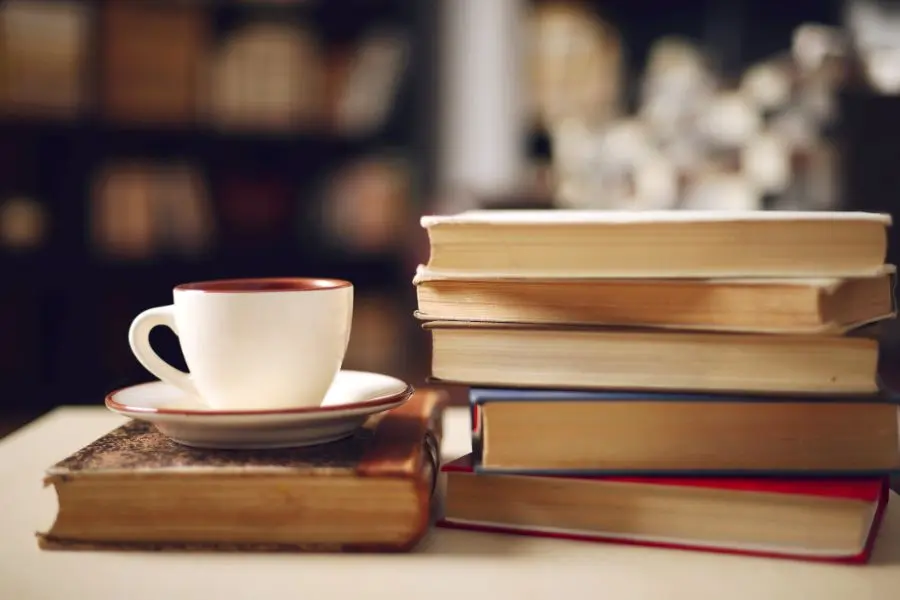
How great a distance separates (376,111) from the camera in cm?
262

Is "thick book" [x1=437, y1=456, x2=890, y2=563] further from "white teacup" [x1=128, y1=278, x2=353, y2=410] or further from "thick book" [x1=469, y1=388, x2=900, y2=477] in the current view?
"white teacup" [x1=128, y1=278, x2=353, y2=410]

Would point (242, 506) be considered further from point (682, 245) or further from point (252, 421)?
point (682, 245)

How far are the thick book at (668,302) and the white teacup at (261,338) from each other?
63 millimetres

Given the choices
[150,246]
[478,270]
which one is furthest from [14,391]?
[478,270]

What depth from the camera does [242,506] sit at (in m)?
0.53

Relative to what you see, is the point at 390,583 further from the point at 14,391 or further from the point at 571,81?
the point at 571,81

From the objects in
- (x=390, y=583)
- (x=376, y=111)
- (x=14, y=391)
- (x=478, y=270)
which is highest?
(x=376, y=111)

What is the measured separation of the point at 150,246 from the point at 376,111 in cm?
70

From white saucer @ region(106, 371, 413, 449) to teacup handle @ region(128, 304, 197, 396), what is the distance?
0.05ft

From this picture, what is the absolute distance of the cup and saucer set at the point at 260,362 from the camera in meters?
0.57

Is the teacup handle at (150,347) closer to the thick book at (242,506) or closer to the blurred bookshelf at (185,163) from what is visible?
the thick book at (242,506)

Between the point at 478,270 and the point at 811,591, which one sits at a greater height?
the point at 478,270

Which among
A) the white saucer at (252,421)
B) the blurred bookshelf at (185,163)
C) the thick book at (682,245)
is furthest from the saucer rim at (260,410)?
the blurred bookshelf at (185,163)

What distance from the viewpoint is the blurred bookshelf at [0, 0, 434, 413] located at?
2566mm
